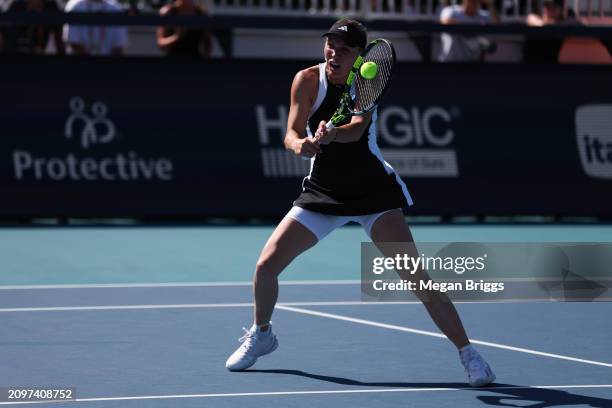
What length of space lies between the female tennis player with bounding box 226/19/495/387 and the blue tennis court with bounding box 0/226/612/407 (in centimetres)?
36

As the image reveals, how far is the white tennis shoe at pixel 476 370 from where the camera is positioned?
271 inches

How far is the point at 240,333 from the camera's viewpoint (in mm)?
8586

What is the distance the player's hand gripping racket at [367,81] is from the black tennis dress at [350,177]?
0.63 feet

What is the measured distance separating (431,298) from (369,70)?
3.92 ft

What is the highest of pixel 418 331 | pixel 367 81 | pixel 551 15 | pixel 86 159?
pixel 367 81

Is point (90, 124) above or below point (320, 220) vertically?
below

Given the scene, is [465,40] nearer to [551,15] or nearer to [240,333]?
[551,15]

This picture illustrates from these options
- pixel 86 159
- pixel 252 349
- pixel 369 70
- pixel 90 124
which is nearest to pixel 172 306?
pixel 252 349

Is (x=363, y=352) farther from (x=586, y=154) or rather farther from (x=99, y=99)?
(x=586, y=154)

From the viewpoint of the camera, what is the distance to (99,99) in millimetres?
14328

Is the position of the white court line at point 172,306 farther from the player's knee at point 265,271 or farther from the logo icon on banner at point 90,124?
the logo icon on banner at point 90,124

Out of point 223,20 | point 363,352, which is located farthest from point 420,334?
point 223,20

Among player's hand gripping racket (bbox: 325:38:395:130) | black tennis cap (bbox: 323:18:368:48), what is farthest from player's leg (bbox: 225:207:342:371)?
black tennis cap (bbox: 323:18:368:48)

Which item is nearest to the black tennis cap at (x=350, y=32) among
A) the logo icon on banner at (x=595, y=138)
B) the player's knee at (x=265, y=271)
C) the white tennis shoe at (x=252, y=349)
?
the player's knee at (x=265, y=271)
